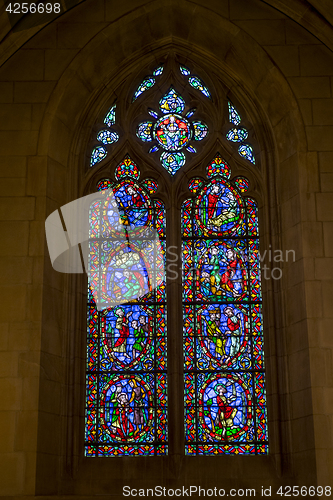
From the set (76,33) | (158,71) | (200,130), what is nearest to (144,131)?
(200,130)

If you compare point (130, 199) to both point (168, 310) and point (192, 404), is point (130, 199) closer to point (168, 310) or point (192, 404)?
point (168, 310)

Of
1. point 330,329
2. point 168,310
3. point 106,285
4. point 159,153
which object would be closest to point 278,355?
point 330,329

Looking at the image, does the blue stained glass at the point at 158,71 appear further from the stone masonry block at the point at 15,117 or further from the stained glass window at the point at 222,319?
the stone masonry block at the point at 15,117

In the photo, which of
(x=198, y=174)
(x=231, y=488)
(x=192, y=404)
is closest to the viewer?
(x=231, y=488)

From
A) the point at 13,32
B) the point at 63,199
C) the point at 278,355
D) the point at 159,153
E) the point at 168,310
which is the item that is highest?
the point at 13,32

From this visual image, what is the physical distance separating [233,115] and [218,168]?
0.69m

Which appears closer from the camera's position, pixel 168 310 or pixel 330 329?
pixel 330 329

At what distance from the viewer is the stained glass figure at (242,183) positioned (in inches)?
339

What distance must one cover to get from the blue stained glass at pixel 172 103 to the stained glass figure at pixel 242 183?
3.62ft

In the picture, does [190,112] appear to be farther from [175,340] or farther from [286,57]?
[175,340]

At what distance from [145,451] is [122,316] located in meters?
1.46

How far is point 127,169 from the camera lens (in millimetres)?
8742

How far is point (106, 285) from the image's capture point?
828cm

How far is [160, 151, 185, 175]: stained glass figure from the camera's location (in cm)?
869
